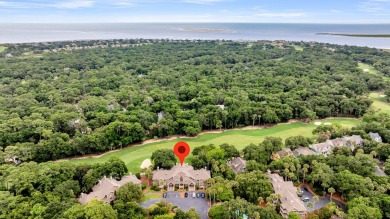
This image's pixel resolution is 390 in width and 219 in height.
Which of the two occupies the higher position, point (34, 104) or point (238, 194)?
point (34, 104)

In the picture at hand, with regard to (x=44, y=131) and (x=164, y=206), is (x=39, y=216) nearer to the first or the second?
(x=164, y=206)

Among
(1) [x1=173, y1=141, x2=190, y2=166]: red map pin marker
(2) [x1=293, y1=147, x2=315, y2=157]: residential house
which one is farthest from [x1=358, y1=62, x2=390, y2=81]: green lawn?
(1) [x1=173, y1=141, x2=190, y2=166]: red map pin marker

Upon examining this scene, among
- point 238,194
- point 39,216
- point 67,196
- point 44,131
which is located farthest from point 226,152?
point 44,131

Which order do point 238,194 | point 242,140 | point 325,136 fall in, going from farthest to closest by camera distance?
1. point 242,140
2. point 325,136
3. point 238,194

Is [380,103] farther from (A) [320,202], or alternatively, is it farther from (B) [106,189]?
(B) [106,189]

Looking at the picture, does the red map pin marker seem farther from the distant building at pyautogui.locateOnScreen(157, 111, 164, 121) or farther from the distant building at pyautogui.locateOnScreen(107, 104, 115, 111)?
the distant building at pyautogui.locateOnScreen(107, 104, 115, 111)

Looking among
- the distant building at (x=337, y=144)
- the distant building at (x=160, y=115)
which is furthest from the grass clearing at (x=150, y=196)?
the distant building at (x=337, y=144)
